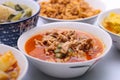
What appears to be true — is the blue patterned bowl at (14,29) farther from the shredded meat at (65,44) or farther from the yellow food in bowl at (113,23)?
the yellow food in bowl at (113,23)

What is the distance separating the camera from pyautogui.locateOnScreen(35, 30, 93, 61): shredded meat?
0.76 metres

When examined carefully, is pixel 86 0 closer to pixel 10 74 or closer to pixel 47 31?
pixel 47 31

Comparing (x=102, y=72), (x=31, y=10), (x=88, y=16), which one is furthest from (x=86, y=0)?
(x=102, y=72)

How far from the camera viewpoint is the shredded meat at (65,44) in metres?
0.76

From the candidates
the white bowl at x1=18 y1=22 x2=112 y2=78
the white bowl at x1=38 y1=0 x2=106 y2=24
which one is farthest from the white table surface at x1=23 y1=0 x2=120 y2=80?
the white bowl at x1=38 y1=0 x2=106 y2=24

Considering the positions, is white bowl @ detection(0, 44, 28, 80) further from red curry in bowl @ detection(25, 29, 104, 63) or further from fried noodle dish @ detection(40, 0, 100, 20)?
fried noodle dish @ detection(40, 0, 100, 20)

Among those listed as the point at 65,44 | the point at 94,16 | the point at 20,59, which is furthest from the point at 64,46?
the point at 94,16

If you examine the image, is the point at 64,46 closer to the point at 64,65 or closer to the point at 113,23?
the point at 64,65

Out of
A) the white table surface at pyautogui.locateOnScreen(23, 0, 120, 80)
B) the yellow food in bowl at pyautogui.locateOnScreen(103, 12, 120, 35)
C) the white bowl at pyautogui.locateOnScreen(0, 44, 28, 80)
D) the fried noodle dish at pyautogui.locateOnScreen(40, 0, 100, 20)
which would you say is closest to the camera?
the white bowl at pyautogui.locateOnScreen(0, 44, 28, 80)

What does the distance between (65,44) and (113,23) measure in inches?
8.3

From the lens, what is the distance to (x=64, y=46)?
77 centimetres

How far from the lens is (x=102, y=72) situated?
2.66 ft

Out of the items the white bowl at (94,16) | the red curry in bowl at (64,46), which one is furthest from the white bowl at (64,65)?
the white bowl at (94,16)

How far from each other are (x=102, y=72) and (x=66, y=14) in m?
0.31
